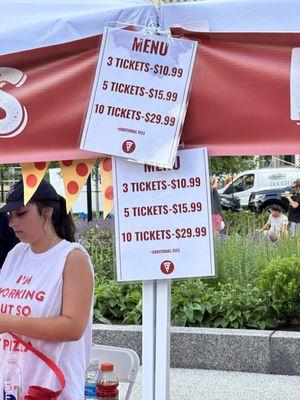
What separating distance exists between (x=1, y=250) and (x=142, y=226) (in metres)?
1.82

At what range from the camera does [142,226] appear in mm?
3035

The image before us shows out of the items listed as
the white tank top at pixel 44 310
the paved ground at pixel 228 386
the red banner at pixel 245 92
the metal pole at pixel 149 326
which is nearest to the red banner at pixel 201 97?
the red banner at pixel 245 92

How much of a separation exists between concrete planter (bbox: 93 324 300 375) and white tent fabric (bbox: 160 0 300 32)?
375 centimetres

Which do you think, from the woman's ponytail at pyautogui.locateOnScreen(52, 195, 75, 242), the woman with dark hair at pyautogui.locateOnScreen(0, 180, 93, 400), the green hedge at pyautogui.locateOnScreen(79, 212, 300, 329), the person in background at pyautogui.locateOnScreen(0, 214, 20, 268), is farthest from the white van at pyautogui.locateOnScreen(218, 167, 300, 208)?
the woman with dark hair at pyautogui.locateOnScreen(0, 180, 93, 400)

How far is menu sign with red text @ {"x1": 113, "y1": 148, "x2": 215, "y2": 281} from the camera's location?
3.00 metres

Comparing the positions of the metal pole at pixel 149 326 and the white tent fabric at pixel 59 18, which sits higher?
the white tent fabric at pixel 59 18

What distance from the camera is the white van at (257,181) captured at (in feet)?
91.2

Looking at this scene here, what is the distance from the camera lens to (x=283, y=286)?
21.8ft

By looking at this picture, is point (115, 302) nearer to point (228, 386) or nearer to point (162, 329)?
point (228, 386)

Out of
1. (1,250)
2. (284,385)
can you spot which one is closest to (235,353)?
(284,385)

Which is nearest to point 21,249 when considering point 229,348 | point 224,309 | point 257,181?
point 229,348

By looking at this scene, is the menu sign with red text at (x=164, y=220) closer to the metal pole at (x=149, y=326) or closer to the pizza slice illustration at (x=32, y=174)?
the metal pole at (x=149, y=326)

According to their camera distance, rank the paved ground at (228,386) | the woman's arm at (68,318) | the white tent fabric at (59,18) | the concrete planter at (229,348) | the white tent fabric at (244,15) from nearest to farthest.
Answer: the woman's arm at (68,318), the white tent fabric at (244,15), the white tent fabric at (59,18), the paved ground at (228,386), the concrete planter at (229,348)

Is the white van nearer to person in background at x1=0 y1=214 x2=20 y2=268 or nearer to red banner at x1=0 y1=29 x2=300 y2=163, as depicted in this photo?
person in background at x1=0 y1=214 x2=20 y2=268
